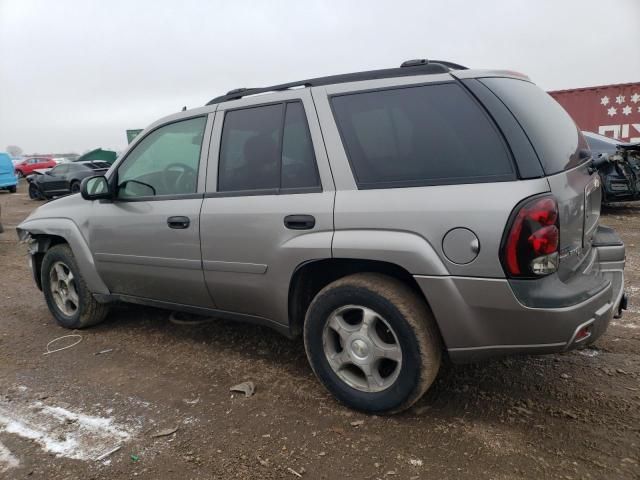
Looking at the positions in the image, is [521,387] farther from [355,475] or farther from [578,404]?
[355,475]

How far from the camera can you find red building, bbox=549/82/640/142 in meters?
14.3

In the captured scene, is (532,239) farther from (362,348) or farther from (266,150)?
(266,150)

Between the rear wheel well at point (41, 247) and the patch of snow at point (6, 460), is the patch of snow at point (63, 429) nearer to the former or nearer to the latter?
the patch of snow at point (6, 460)

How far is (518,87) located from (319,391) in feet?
6.94

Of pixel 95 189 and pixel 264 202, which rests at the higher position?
pixel 95 189

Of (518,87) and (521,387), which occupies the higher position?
(518,87)

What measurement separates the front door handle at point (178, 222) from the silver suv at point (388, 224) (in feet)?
0.07

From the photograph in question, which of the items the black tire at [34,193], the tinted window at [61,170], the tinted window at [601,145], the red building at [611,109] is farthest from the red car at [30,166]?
the tinted window at [601,145]

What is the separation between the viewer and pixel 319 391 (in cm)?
309

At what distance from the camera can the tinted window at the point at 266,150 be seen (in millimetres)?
2912

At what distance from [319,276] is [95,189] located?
200 centimetres

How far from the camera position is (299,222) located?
2809mm

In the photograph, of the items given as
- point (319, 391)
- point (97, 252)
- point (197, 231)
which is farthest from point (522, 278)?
point (97, 252)

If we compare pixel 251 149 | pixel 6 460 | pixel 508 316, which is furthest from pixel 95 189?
pixel 508 316
